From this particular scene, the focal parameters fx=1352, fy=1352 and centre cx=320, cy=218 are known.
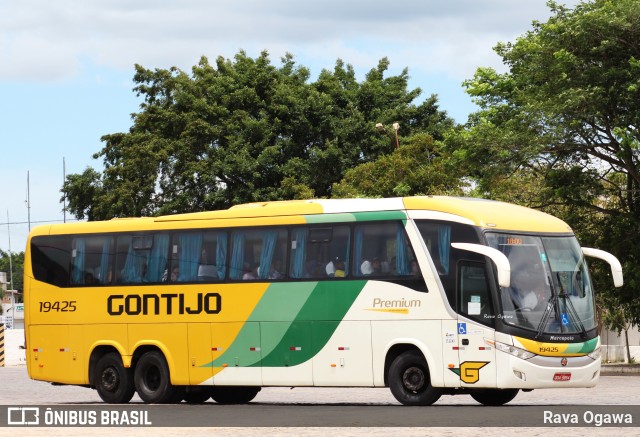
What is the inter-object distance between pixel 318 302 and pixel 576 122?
14770 millimetres

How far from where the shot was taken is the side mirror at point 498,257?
19438mm

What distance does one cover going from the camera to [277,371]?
22.7 meters

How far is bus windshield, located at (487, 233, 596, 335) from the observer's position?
20.2 metres

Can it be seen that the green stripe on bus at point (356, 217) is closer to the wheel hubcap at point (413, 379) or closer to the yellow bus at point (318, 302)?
the yellow bus at point (318, 302)

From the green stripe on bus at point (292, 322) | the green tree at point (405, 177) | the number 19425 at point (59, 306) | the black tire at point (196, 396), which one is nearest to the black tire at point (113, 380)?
the black tire at point (196, 396)

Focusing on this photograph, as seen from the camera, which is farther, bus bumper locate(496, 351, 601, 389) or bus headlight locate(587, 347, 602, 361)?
bus headlight locate(587, 347, 602, 361)

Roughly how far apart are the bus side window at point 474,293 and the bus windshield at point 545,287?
283 millimetres

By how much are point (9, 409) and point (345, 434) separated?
25.4 feet

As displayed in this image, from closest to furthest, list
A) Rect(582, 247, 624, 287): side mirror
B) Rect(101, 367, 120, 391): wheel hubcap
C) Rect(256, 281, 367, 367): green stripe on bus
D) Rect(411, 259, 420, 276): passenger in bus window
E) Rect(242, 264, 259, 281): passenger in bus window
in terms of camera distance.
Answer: Rect(411, 259, 420, 276): passenger in bus window < Rect(582, 247, 624, 287): side mirror < Rect(256, 281, 367, 367): green stripe on bus < Rect(242, 264, 259, 281): passenger in bus window < Rect(101, 367, 120, 391): wheel hubcap

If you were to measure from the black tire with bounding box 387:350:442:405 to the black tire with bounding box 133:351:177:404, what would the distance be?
182 inches

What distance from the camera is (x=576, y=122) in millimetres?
34812

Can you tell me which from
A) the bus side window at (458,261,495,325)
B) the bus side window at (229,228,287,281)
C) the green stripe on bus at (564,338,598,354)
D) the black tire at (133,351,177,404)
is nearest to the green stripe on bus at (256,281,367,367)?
the bus side window at (229,228,287,281)

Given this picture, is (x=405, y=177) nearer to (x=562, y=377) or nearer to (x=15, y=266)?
(x=562, y=377)

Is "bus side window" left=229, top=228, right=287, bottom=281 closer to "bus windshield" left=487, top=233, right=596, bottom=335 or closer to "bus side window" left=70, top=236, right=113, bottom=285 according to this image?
"bus side window" left=70, top=236, right=113, bottom=285
